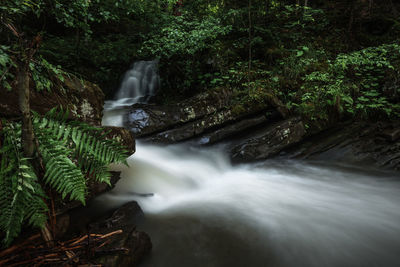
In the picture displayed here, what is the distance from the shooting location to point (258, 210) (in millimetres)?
3270

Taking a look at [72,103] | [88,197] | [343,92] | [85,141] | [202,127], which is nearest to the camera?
[85,141]

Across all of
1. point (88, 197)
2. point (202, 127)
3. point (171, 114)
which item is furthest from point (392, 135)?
point (88, 197)

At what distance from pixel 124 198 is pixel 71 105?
1.34 m

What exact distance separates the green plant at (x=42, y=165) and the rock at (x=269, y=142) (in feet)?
12.7

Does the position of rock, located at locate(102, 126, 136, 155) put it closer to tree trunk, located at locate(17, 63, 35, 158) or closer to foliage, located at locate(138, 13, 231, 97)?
tree trunk, located at locate(17, 63, 35, 158)

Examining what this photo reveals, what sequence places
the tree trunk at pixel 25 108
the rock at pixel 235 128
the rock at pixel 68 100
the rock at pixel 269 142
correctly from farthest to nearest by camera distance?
the rock at pixel 235 128, the rock at pixel 269 142, the rock at pixel 68 100, the tree trunk at pixel 25 108

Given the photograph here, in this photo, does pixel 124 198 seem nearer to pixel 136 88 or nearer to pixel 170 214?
pixel 170 214

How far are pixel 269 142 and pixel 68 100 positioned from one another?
397 cm

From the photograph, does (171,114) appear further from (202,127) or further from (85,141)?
(85,141)

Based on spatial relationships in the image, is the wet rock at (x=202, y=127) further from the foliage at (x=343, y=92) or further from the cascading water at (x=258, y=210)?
the foliage at (x=343, y=92)

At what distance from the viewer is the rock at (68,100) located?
6.75 feet

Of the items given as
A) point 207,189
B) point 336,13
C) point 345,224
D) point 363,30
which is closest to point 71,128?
point 207,189

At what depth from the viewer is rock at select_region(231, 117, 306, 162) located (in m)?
5.04

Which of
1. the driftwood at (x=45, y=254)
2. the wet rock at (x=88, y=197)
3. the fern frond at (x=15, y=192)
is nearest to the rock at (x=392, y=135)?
the wet rock at (x=88, y=197)
